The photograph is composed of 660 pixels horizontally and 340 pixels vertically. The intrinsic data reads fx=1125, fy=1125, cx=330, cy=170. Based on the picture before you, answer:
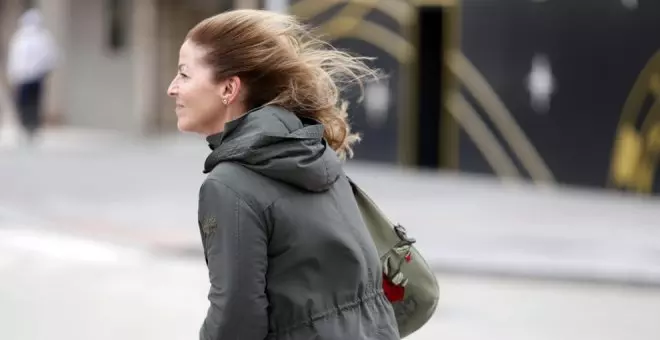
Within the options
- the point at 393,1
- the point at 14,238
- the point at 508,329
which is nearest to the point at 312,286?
the point at 508,329

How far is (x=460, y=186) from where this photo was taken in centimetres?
1482

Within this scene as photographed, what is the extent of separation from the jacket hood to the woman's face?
0.07 meters

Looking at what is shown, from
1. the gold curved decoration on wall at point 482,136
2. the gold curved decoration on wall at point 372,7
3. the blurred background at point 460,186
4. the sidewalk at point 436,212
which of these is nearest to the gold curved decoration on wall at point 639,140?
the blurred background at point 460,186

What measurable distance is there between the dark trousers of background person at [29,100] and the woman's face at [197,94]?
15.7m

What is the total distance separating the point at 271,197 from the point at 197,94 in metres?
0.34

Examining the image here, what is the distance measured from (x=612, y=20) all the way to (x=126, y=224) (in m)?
7.03

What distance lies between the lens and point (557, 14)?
48.5 ft

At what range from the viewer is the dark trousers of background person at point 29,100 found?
694 inches

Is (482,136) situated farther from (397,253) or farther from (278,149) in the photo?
(278,149)

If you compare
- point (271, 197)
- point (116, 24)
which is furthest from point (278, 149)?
point (116, 24)

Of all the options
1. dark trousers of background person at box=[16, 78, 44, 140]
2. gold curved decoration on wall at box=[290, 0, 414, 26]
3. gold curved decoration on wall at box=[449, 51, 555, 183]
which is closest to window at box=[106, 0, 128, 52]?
dark trousers of background person at box=[16, 78, 44, 140]

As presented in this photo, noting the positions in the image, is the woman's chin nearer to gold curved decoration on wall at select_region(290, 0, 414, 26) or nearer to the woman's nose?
the woman's nose

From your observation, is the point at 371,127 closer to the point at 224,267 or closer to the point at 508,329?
the point at 508,329

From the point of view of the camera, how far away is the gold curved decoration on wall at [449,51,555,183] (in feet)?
48.8
